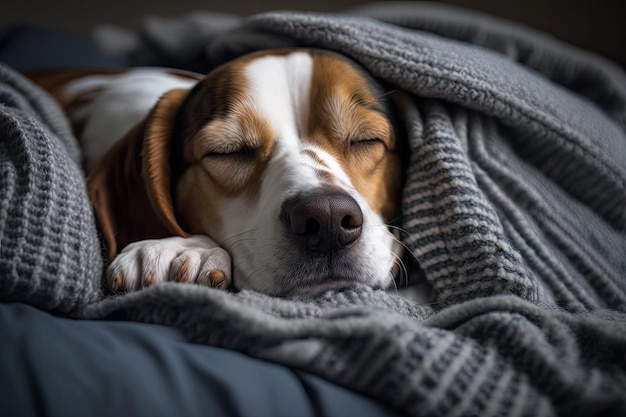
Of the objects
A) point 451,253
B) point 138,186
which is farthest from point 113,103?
point 451,253

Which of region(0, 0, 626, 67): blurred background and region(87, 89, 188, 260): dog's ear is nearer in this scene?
region(87, 89, 188, 260): dog's ear

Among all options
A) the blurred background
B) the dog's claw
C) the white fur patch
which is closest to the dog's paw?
the dog's claw

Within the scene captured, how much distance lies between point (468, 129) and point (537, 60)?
729mm

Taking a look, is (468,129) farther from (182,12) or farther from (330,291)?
(182,12)

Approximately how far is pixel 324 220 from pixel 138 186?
582 mm

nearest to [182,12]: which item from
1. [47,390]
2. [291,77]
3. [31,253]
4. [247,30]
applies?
[247,30]

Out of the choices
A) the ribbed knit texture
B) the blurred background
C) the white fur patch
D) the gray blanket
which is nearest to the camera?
the gray blanket

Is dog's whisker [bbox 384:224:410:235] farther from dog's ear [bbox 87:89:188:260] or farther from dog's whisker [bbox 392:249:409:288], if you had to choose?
dog's ear [bbox 87:89:188:260]

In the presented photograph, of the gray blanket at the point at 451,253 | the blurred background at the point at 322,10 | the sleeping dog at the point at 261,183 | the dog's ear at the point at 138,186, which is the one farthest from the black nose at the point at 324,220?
the blurred background at the point at 322,10

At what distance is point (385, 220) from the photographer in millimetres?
1338

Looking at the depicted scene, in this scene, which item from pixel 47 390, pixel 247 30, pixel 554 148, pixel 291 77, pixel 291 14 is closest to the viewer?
pixel 47 390

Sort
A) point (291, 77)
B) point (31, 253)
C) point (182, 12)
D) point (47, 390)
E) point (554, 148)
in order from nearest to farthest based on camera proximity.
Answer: point (47, 390), point (31, 253), point (554, 148), point (291, 77), point (182, 12)

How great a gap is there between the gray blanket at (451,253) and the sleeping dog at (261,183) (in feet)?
0.25

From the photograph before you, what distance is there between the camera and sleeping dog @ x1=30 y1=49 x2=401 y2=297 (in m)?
1.10
